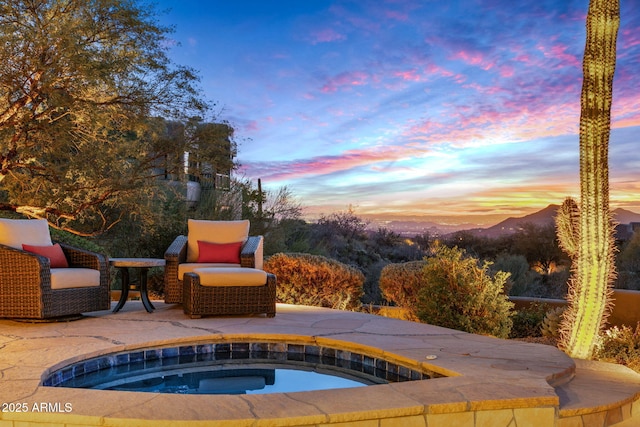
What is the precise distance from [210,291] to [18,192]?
13.2 feet

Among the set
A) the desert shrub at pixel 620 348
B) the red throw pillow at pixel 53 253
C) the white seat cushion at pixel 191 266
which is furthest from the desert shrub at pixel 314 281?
the desert shrub at pixel 620 348

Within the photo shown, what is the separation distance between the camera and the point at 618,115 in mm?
7641

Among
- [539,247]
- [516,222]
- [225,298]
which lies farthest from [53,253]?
[516,222]

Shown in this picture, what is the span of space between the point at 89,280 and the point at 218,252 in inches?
61.1

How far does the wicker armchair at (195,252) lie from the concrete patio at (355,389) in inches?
41.3

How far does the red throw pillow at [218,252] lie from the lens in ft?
21.8

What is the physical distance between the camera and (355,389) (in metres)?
3.00

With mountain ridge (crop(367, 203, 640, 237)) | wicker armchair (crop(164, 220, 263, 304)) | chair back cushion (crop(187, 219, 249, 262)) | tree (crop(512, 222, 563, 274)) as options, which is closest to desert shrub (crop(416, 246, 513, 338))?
wicker armchair (crop(164, 220, 263, 304))

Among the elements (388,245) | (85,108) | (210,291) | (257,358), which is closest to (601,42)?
(257,358)

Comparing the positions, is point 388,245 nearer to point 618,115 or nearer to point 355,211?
point 355,211

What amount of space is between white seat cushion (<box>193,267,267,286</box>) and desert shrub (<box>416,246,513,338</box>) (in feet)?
5.95

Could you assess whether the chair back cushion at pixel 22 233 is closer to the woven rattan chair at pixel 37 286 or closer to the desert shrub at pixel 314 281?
the woven rattan chair at pixel 37 286

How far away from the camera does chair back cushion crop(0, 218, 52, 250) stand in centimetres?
560

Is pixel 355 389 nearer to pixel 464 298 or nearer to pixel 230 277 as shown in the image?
pixel 230 277
